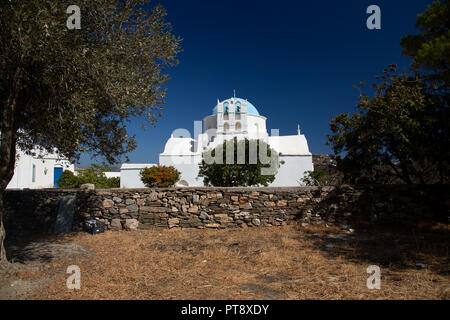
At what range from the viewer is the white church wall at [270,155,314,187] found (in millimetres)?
21172

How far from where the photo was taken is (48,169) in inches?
899

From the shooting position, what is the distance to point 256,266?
5.21 m

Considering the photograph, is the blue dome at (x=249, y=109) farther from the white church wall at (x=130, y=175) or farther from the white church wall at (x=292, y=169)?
the white church wall at (x=130, y=175)

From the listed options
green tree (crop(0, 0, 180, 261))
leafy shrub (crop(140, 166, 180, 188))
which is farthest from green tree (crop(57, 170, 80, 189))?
green tree (crop(0, 0, 180, 261))

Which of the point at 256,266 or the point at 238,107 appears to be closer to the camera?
the point at 256,266

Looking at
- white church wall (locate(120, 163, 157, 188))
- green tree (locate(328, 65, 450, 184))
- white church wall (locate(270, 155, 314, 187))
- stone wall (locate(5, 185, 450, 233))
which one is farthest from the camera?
white church wall (locate(120, 163, 157, 188))

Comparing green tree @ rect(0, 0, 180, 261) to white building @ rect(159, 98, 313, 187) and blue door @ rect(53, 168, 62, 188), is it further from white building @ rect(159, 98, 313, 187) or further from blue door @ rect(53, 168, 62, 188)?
blue door @ rect(53, 168, 62, 188)

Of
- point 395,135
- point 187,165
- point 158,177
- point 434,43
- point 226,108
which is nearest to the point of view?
point 434,43

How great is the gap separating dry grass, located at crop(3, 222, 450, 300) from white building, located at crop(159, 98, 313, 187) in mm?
13480

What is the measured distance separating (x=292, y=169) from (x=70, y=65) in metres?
18.6

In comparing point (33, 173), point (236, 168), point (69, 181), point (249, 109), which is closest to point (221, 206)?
point (236, 168)

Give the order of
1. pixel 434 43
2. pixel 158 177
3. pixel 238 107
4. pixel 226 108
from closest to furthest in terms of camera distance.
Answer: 1. pixel 434 43
2. pixel 158 177
3. pixel 226 108
4. pixel 238 107

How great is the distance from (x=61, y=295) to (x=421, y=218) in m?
9.07

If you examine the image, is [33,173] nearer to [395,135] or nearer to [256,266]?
[256,266]
